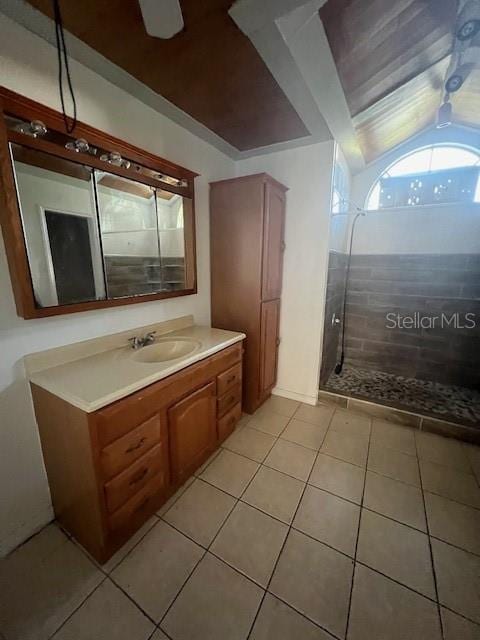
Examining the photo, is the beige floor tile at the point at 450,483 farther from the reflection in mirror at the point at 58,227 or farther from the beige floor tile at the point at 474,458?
the reflection in mirror at the point at 58,227

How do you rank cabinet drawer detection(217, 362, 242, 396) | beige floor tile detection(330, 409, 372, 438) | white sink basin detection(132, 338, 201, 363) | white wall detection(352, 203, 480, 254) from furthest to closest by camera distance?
1. white wall detection(352, 203, 480, 254)
2. beige floor tile detection(330, 409, 372, 438)
3. cabinet drawer detection(217, 362, 242, 396)
4. white sink basin detection(132, 338, 201, 363)

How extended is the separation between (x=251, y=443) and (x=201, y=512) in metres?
0.60

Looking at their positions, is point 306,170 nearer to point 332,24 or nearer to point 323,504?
point 332,24

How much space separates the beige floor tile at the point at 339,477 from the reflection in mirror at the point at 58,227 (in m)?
1.69

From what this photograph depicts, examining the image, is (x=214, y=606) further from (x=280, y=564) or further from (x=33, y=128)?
(x=33, y=128)

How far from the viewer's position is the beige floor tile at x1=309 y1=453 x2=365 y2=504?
4.79 feet

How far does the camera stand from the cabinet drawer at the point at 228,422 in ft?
5.69

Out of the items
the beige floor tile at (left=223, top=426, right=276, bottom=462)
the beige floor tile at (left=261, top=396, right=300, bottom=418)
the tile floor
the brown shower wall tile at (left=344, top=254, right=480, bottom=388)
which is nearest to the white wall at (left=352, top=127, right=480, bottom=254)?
the brown shower wall tile at (left=344, top=254, right=480, bottom=388)

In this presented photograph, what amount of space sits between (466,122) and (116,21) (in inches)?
119

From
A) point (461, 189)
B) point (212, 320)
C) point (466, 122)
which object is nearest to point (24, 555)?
→ point (212, 320)

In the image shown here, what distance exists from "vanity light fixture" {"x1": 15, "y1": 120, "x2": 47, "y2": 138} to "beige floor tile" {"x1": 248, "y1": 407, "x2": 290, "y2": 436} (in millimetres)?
2144

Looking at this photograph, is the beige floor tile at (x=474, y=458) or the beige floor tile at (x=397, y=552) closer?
the beige floor tile at (x=397, y=552)

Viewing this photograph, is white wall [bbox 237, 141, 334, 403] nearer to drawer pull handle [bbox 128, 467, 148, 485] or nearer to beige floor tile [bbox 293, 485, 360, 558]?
beige floor tile [bbox 293, 485, 360, 558]

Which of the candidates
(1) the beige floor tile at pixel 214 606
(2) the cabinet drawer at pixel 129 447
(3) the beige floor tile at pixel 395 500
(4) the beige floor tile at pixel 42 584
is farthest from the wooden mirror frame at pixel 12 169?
(3) the beige floor tile at pixel 395 500
